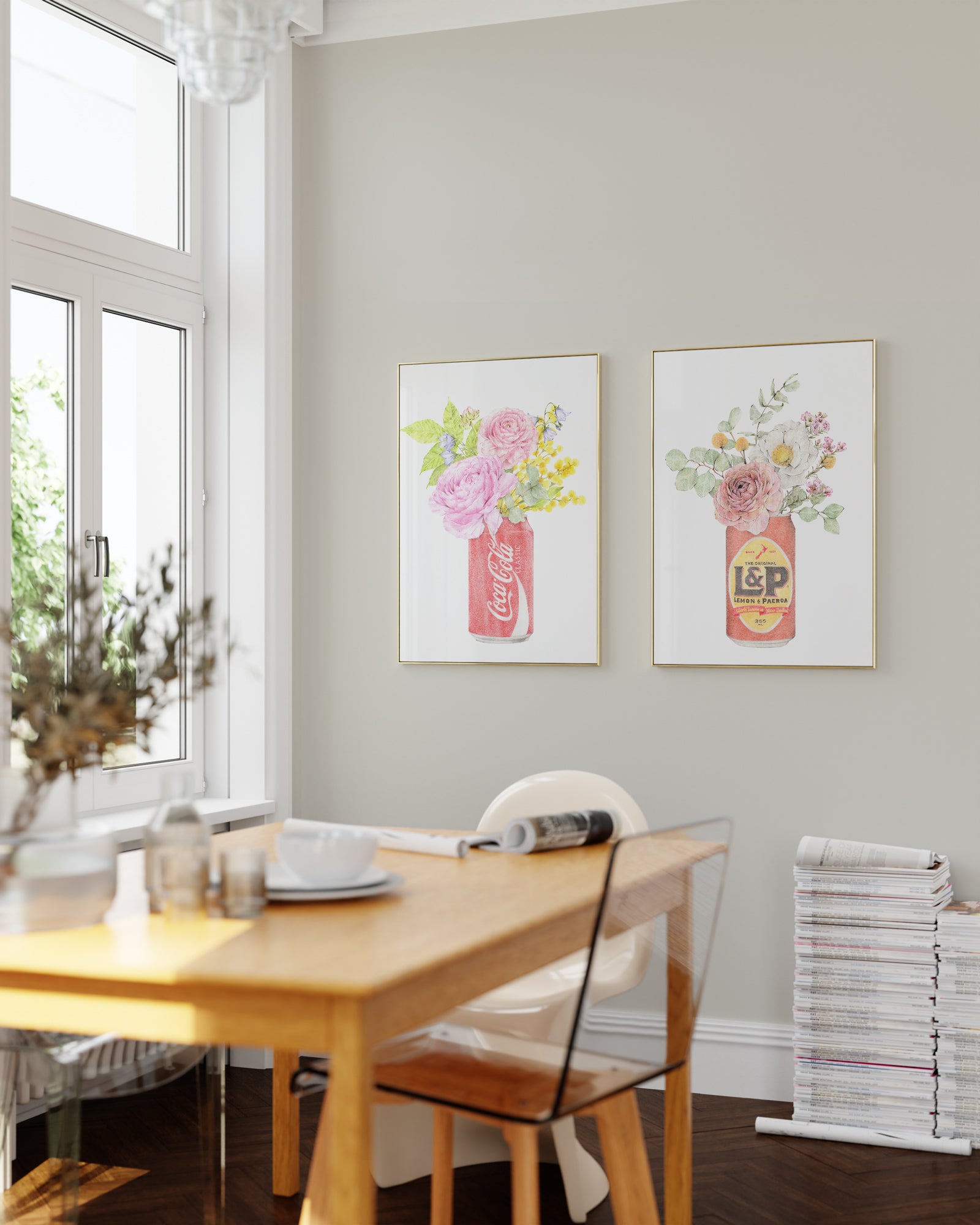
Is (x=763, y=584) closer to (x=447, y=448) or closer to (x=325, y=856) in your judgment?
(x=447, y=448)

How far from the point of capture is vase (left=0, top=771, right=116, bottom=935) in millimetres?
1576

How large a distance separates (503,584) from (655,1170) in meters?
1.51

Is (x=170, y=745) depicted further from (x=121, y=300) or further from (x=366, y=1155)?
(x=366, y=1155)

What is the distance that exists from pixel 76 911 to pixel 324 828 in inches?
22.0

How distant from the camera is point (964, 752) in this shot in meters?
3.18

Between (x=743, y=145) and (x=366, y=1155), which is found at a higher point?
(x=743, y=145)

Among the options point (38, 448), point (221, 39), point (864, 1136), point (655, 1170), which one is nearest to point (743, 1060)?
point (864, 1136)

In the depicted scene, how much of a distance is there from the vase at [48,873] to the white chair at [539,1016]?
74cm

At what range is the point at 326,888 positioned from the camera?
5.75ft

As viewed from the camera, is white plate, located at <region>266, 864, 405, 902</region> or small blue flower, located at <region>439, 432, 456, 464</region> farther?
small blue flower, located at <region>439, 432, 456, 464</region>

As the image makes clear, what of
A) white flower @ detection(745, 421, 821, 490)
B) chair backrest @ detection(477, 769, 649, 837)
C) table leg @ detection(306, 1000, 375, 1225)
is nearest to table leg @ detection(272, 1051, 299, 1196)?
chair backrest @ detection(477, 769, 649, 837)

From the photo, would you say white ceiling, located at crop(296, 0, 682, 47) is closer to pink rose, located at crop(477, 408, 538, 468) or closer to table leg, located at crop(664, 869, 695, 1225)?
pink rose, located at crop(477, 408, 538, 468)

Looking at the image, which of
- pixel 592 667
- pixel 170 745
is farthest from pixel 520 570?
pixel 170 745

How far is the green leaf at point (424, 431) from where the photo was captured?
360cm
